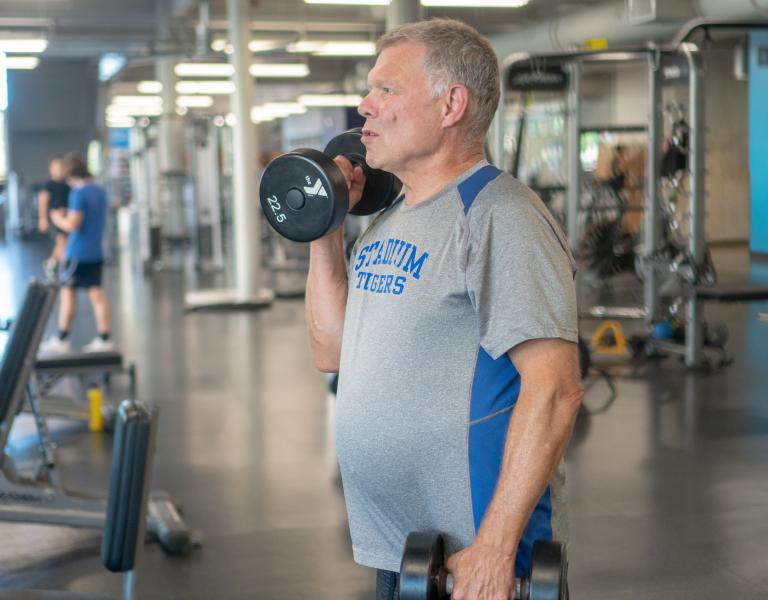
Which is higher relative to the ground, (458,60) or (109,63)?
(109,63)

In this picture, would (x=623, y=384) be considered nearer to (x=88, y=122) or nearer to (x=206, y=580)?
(x=206, y=580)

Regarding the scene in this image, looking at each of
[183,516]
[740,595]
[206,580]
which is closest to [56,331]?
[183,516]

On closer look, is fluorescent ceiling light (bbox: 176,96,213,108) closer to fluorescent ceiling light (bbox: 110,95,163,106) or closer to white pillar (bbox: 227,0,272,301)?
fluorescent ceiling light (bbox: 110,95,163,106)

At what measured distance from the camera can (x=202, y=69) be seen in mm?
15969

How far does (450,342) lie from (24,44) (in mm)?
13914

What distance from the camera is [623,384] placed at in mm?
6332

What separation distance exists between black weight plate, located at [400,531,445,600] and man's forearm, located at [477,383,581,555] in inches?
3.0

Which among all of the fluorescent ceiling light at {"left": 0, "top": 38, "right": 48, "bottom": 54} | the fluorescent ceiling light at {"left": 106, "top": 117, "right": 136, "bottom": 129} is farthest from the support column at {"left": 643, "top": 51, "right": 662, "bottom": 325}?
the fluorescent ceiling light at {"left": 106, "top": 117, "right": 136, "bottom": 129}

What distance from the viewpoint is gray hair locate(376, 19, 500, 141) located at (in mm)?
1522

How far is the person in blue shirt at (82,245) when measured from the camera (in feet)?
23.1

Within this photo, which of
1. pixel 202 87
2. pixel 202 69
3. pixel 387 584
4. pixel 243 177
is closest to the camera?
pixel 387 584

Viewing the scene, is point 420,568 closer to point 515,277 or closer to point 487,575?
point 487,575

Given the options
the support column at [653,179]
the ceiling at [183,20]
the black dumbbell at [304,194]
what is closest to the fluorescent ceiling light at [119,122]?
the ceiling at [183,20]

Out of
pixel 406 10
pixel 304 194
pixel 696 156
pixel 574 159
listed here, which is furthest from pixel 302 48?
pixel 304 194
